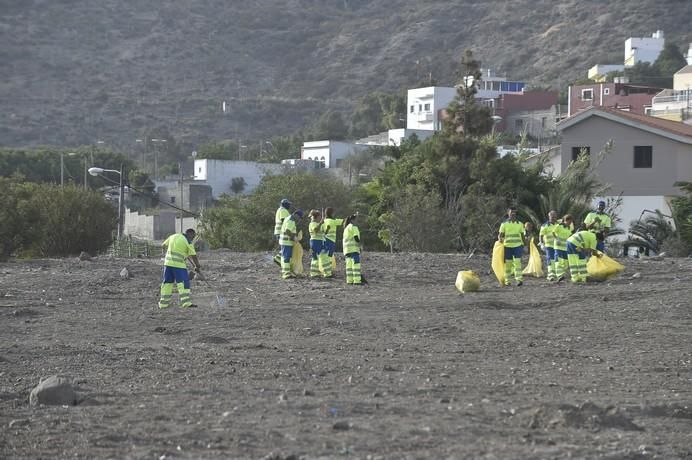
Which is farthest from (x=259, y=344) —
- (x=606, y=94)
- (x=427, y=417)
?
(x=606, y=94)

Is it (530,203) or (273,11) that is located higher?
(273,11)

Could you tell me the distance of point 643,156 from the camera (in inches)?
2014

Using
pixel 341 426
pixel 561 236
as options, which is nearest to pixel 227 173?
pixel 561 236

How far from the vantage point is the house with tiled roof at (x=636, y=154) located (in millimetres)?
50250

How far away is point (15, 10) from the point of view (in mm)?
167750

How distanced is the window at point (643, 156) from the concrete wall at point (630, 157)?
123 mm

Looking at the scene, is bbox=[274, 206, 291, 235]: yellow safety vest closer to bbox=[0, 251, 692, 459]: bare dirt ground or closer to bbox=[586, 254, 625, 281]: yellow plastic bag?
bbox=[0, 251, 692, 459]: bare dirt ground

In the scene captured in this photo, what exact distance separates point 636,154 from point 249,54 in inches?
4949

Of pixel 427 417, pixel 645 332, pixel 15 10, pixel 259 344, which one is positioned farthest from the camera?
pixel 15 10

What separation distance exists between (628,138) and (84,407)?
42554 mm

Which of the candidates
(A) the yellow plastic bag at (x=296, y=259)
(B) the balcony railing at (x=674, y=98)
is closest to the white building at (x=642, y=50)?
(B) the balcony railing at (x=674, y=98)

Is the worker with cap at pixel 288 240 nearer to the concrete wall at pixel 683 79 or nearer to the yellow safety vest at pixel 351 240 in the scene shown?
the yellow safety vest at pixel 351 240

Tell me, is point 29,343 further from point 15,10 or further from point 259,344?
point 15,10

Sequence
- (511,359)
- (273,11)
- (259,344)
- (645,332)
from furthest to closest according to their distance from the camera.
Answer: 1. (273,11)
2. (645,332)
3. (259,344)
4. (511,359)
